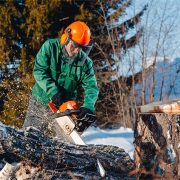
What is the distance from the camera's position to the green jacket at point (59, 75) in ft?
15.0

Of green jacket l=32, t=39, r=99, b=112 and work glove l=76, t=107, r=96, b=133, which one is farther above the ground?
green jacket l=32, t=39, r=99, b=112

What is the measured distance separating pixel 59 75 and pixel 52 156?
→ 2.22 m

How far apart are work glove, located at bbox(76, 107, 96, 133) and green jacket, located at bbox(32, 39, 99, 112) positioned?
0.20m

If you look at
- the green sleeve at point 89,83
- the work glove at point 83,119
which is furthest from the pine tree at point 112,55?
the work glove at point 83,119

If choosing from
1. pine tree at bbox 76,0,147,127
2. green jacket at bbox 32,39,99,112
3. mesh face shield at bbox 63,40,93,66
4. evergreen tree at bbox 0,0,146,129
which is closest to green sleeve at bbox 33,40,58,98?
green jacket at bbox 32,39,99,112

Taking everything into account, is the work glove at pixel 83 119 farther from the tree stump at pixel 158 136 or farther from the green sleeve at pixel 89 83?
the tree stump at pixel 158 136

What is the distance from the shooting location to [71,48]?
183 inches

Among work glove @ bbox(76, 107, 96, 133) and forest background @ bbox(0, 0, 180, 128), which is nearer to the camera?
work glove @ bbox(76, 107, 96, 133)

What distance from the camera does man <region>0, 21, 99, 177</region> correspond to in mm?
4590

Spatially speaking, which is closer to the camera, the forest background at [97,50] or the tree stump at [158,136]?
the tree stump at [158,136]

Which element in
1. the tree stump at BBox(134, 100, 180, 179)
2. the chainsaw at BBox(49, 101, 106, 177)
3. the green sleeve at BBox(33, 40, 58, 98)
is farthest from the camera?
the green sleeve at BBox(33, 40, 58, 98)

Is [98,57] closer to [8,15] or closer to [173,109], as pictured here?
[8,15]

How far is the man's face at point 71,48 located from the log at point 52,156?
1.76m

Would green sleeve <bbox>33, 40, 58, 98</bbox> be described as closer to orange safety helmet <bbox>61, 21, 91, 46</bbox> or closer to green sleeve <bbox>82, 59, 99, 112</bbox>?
orange safety helmet <bbox>61, 21, 91, 46</bbox>
